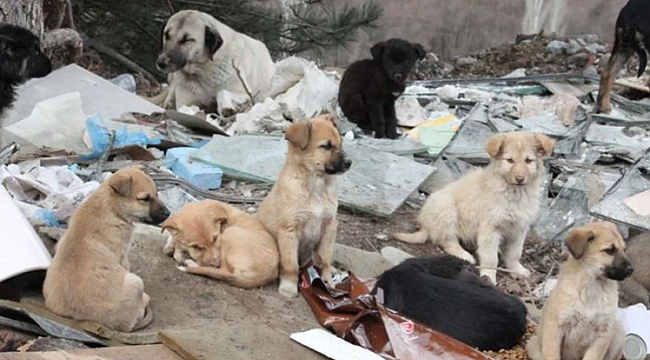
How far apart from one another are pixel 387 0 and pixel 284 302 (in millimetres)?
12305

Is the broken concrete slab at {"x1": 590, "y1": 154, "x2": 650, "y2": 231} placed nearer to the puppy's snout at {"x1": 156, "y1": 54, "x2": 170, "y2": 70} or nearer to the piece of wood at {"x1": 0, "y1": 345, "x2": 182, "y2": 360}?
the piece of wood at {"x1": 0, "y1": 345, "x2": 182, "y2": 360}

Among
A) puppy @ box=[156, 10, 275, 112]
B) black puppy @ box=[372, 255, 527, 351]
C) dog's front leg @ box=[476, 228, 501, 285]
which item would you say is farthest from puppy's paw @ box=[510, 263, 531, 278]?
puppy @ box=[156, 10, 275, 112]

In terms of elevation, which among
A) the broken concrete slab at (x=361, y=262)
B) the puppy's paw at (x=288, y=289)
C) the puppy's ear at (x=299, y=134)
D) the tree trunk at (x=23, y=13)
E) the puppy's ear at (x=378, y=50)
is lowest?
the broken concrete slab at (x=361, y=262)

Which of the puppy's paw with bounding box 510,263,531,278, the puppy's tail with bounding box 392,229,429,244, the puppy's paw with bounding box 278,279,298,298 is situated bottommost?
the puppy's paw with bounding box 510,263,531,278

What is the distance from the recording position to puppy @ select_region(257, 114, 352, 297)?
5.30 meters

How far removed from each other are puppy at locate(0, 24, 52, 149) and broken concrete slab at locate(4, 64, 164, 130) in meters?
0.83

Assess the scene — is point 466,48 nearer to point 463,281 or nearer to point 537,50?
point 537,50

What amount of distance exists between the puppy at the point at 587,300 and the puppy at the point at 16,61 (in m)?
4.38

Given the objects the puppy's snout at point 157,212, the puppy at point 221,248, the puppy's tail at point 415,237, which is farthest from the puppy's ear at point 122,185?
the puppy's tail at point 415,237

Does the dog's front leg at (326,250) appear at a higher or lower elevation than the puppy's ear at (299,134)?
lower

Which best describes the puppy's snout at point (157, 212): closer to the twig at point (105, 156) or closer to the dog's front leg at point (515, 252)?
the twig at point (105, 156)

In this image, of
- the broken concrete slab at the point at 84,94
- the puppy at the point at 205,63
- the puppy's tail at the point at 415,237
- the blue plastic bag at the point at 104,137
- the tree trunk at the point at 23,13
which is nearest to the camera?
the puppy's tail at the point at 415,237

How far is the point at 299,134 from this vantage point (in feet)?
17.6

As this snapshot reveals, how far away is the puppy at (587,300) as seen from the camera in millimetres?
4625
